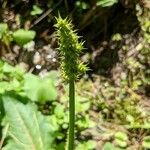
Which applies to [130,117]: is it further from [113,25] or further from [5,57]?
[5,57]

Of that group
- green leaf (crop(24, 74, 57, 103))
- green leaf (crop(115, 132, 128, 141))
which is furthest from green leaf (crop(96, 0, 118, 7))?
green leaf (crop(115, 132, 128, 141))

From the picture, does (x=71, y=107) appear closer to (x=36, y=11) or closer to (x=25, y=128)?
(x=25, y=128)

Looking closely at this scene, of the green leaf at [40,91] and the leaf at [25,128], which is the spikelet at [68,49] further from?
the green leaf at [40,91]

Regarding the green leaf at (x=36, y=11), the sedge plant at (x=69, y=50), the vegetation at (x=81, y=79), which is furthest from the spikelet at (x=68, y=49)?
the green leaf at (x=36, y=11)

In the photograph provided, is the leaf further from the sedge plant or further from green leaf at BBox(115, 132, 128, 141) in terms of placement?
the sedge plant

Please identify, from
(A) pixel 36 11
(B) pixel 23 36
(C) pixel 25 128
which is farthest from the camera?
(A) pixel 36 11

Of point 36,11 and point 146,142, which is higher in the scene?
point 36,11

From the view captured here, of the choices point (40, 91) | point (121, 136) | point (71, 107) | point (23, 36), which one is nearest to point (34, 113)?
point (40, 91)

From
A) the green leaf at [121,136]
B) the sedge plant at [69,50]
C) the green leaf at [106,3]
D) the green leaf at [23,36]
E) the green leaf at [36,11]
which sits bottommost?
the green leaf at [121,136]
